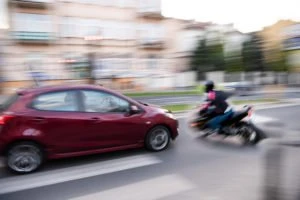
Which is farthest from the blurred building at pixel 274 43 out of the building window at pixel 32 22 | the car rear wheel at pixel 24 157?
the building window at pixel 32 22

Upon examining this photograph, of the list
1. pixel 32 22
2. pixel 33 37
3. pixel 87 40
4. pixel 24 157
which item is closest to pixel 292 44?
pixel 24 157

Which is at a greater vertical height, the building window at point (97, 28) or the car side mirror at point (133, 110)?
the building window at point (97, 28)

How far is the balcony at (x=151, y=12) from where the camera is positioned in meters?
30.1

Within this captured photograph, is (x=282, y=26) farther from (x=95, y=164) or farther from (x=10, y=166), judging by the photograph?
(x=10, y=166)

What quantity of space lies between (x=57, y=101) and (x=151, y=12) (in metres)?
26.1

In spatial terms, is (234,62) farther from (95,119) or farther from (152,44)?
(152,44)

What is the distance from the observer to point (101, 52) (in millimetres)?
28141

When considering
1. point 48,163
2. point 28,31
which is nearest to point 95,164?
point 48,163

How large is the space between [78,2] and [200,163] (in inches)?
941

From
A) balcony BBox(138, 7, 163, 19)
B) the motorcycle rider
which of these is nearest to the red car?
the motorcycle rider

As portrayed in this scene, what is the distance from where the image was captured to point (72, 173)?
549 cm

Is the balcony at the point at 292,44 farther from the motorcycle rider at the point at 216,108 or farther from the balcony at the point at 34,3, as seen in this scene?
the balcony at the point at 34,3

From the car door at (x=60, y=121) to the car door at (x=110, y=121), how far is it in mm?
168

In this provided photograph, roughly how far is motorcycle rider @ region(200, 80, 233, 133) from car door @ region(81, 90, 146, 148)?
5.81 feet
